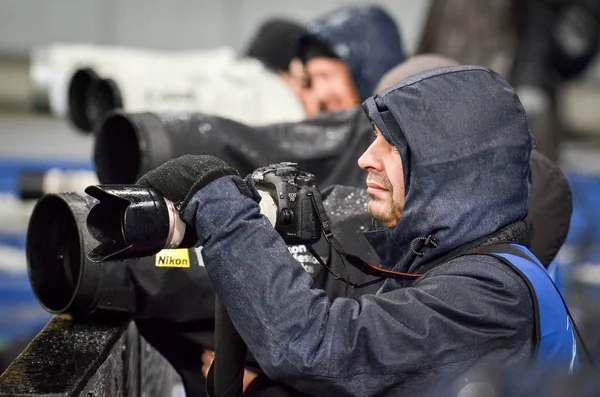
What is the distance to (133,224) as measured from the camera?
1436mm

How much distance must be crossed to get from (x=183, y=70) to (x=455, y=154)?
9.18 feet

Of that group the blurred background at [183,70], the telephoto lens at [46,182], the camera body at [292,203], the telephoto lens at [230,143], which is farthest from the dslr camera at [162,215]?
the telephoto lens at [46,182]

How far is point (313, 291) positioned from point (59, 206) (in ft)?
2.23

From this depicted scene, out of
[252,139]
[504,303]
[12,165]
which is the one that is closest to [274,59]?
[252,139]

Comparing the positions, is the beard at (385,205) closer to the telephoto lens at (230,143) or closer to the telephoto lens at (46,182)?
the telephoto lens at (230,143)

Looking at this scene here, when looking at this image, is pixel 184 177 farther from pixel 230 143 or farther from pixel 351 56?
pixel 351 56

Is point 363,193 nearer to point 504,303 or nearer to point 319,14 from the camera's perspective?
point 504,303

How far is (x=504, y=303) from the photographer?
1449mm

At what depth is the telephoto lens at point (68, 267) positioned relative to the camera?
Answer: 1822mm

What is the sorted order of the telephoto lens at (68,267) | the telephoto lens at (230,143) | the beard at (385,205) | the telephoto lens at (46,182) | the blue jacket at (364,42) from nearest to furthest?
the beard at (385,205) → the telephoto lens at (68,267) → the telephoto lens at (230,143) → the telephoto lens at (46,182) → the blue jacket at (364,42)

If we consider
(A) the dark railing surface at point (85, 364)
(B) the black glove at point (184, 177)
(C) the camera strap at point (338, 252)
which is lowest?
(A) the dark railing surface at point (85, 364)

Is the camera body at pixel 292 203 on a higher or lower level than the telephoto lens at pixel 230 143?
higher

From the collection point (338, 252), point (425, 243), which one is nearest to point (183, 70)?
point (338, 252)

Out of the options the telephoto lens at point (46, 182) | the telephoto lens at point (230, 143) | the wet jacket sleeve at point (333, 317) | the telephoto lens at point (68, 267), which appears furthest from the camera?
the telephoto lens at point (46, 182)
